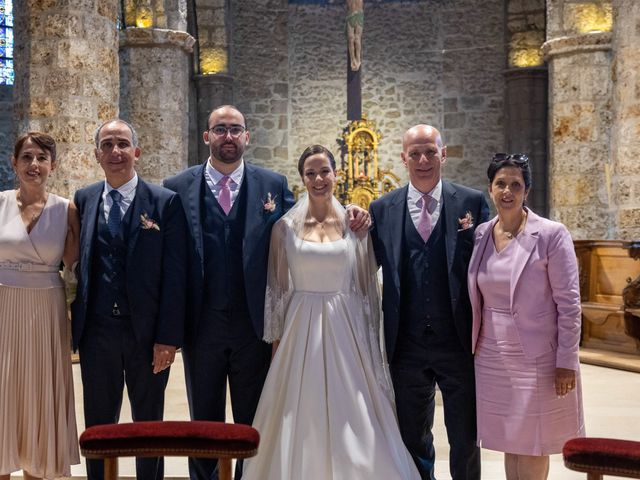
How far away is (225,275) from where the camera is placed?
3322 millimetres

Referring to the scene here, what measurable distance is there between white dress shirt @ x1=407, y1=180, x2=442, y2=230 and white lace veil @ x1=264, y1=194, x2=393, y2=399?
0.77 ft

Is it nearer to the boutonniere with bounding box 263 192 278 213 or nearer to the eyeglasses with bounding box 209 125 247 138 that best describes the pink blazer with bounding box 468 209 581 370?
the boutonniere with bounding box 263 192 278 213

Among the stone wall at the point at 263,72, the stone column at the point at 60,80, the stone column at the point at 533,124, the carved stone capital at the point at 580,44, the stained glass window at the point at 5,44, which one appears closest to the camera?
the stone column at the point at 60,80

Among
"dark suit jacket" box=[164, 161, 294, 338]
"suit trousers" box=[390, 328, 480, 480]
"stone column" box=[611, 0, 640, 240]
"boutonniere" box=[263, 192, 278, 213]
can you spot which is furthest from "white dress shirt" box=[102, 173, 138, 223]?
"stone column" box=[611, 0, 640, 240]

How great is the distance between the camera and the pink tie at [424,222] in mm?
3328

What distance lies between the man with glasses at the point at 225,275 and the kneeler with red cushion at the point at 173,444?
77 centimetres

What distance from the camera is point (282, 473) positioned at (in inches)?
126

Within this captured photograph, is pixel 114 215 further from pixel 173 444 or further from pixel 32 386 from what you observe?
pixel 173 444

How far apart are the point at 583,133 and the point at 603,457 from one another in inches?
309

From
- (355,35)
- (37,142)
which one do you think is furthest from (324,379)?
(355,35)

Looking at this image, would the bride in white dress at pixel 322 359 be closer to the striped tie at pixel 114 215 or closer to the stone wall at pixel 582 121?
the striped tie at pixel 114 215

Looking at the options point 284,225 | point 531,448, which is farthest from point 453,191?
point 531,448

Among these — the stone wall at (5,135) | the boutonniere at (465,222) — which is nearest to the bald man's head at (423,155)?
the boutonniere at (465,222)

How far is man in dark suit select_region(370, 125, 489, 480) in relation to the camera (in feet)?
10.6
